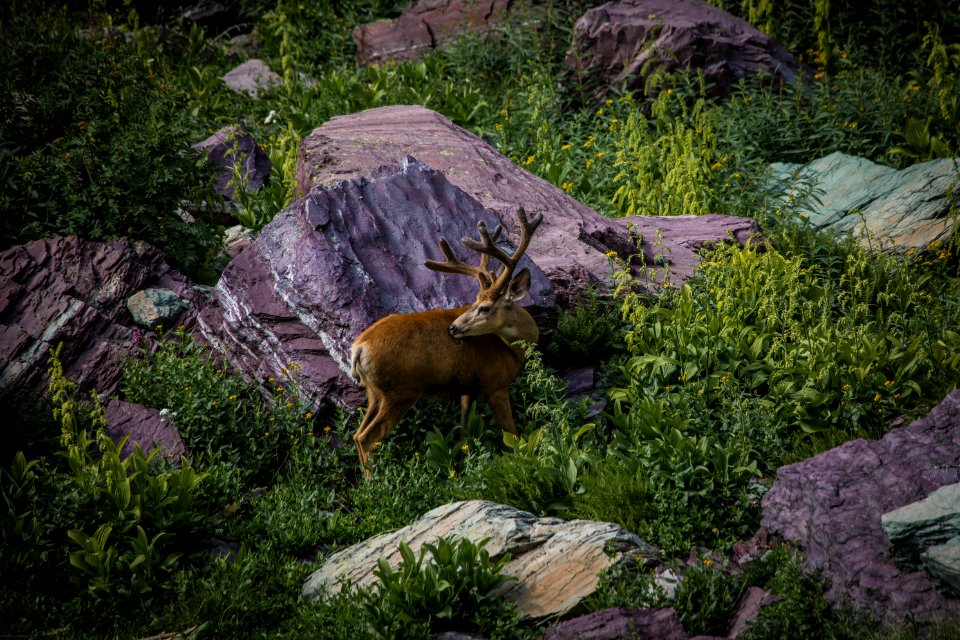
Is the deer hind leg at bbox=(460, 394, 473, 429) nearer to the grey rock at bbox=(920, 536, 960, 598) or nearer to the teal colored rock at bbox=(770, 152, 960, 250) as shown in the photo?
the grey rock at bbox=(920, 536, 960, 598)

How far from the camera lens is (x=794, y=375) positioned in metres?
7.33

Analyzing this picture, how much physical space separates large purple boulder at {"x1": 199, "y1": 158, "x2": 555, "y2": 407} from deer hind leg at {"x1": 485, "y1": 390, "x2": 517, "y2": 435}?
989 millimetres

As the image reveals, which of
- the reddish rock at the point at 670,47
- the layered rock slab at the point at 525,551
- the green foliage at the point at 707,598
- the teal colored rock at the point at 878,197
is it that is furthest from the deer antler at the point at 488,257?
the reddish rock at the point at 670,47

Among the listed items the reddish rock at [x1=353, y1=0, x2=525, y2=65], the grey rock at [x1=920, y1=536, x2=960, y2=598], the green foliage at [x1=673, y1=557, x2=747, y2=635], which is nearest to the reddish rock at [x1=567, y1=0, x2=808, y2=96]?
the reddish rock at [x1=353, y1=0, x2=525, y2=65]

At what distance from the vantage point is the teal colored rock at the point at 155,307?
330 inches

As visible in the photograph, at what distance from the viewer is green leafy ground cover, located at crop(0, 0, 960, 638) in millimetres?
5672

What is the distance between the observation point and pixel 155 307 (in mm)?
8453

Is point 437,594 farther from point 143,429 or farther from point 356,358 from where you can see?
point 143,429

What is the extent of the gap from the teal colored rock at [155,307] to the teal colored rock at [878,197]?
7.03 m

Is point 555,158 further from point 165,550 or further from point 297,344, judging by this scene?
point 165,550

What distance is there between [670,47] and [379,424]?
8422mm

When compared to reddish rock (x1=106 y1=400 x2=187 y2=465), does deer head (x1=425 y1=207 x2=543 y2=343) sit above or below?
above

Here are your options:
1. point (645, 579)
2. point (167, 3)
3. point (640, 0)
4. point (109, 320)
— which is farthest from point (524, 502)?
point (167, 3)

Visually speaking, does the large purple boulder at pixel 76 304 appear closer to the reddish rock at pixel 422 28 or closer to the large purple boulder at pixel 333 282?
the large purple boulder at pixel 333 282
